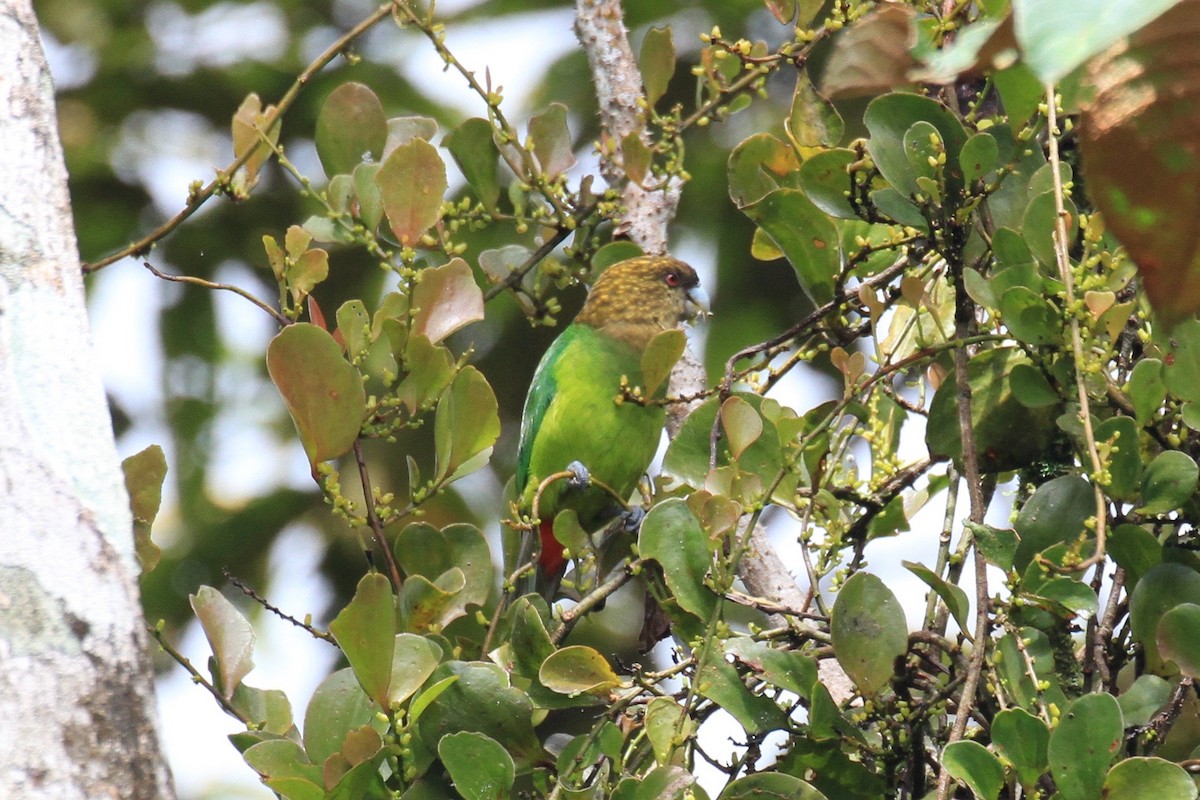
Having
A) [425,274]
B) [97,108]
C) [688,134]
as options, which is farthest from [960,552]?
[97,108]

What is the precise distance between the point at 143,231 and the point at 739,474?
3.38 metres

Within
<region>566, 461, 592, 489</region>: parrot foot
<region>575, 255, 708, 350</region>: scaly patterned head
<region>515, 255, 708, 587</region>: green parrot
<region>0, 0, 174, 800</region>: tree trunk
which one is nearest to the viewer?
<region>0, 0, 174, 800</region>: tree trunk

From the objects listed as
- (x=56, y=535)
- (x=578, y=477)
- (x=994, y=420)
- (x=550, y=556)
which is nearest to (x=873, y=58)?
(x=56, y=535)

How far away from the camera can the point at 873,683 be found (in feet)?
4.67

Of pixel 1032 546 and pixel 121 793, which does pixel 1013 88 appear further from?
pixel 121 793

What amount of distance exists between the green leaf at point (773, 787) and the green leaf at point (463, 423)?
0.67m

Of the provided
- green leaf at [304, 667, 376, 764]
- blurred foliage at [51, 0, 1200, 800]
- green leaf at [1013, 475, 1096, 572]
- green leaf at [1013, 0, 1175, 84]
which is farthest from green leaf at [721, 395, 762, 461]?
green leaf at [1013, 0, 1175, 84]

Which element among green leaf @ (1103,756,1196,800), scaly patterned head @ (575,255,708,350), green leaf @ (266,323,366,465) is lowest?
green leaf @ (1103,756,1196,800)

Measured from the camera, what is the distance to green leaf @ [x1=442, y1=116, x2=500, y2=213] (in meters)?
2.16

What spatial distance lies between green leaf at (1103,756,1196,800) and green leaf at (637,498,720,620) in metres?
0.51

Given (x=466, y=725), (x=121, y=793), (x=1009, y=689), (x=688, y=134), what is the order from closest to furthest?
(x=121, y=793) < (x=1009, y=689) < (x=466, y=725) < (x=688, y=134)

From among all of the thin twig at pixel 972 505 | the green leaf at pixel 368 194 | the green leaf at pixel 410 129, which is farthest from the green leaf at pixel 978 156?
the green leaf at pixel 410 129

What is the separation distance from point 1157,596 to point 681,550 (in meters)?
0.55

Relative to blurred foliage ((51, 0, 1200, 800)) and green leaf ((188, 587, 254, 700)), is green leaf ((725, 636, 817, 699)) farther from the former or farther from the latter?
green leaf ((188, 587, 254, 700))
